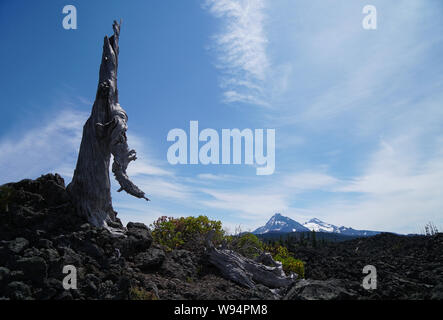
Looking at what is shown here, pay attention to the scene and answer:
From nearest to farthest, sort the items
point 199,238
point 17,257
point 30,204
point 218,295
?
point 17,257, point 218,295, point 30,204, point 199,238

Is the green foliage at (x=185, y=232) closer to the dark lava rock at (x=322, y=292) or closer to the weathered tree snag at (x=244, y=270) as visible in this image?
the weathered tree snag at (x=244, y=270)

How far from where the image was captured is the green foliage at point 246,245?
12.3 meters

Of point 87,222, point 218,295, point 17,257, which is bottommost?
point 218,295

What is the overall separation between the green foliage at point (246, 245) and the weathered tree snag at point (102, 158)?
504 centimetres

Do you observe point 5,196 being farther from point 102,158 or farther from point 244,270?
point 244,270

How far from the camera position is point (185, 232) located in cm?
1225

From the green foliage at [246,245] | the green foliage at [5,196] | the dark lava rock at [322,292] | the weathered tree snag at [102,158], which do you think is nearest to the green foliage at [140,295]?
the weathered tree snag at [102,158]

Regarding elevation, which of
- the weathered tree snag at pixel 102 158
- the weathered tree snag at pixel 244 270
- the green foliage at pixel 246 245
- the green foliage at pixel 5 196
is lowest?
the weathered tree snag at pixel 244 270

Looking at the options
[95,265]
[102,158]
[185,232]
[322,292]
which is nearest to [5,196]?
[102,158]

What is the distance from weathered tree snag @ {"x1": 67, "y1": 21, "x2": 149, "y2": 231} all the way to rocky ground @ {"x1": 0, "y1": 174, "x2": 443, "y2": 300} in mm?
496
